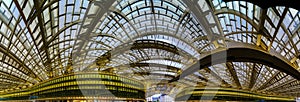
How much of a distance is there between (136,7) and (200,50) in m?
12.1

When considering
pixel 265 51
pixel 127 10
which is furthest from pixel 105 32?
pixel 265 51

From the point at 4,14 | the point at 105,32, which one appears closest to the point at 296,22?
the point at 4,14

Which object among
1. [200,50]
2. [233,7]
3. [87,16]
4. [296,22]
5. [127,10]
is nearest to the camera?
[296,22]

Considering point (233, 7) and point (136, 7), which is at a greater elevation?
point (136, 7)

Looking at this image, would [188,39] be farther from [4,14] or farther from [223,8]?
[4,14]

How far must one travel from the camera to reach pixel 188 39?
47812 mm

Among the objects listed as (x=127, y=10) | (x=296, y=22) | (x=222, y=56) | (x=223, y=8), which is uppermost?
(x=127, y=10)

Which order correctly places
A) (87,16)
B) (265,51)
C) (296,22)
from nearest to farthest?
1. (296,22)
2. (265,51)
3. (87,16)

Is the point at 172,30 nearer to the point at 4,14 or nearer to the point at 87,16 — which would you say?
the point at 87,16

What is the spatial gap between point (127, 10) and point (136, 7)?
4.13 feet

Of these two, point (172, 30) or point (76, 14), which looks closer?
point (76, 14)

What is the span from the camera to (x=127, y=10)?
40094 millimetres

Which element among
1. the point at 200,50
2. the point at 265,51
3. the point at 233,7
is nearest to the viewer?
the point at 233,7

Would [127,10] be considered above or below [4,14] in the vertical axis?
above
